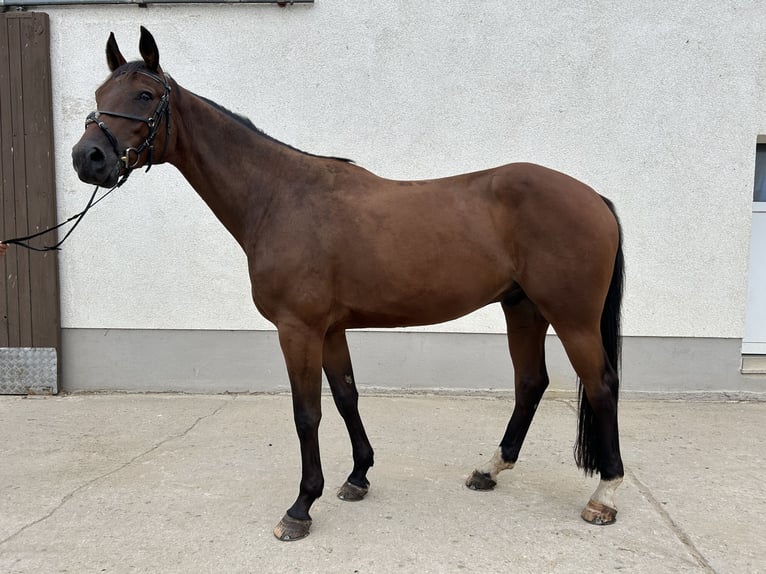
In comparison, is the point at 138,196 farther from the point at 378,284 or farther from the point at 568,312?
the point at 568,312

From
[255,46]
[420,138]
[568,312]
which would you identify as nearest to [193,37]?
[255,46]

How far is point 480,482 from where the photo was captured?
279 centimetres

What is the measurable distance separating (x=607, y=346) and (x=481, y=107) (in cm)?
242

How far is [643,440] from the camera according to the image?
3.50 metres

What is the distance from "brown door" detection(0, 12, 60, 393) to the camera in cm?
431

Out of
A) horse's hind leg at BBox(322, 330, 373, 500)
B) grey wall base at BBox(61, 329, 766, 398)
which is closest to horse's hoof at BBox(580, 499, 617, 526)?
horse's hind leg at BBox(322, 330, 373, 500)

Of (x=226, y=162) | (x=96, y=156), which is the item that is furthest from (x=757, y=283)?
(x=96, y=156)

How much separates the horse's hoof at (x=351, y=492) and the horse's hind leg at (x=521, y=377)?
0.58 meters

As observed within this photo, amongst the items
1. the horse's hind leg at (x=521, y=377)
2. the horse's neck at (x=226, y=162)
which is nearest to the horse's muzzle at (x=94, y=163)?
the horse's neck at (x=226, y=162)

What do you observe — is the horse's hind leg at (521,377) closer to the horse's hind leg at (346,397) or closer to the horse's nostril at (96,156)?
the horse's hind leg at (346,397)

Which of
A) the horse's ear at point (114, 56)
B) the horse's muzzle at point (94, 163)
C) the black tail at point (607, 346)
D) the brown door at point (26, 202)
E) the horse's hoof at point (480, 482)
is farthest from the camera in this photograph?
the brown door at point (26, 202)

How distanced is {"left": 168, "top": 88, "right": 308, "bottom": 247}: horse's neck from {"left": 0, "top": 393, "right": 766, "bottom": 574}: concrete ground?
4.50ft

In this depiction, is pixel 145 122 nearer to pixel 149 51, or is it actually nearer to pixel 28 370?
pixel 149 51

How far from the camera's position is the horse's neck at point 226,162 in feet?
7.90
